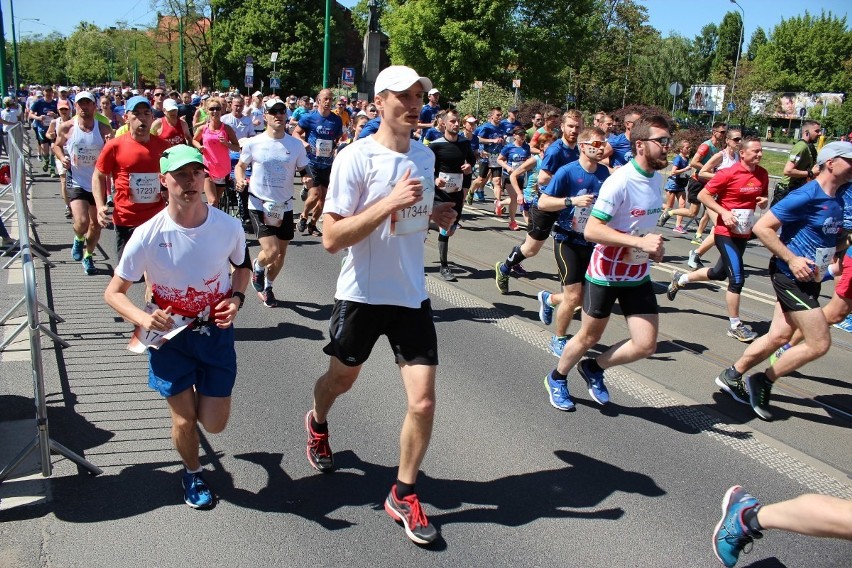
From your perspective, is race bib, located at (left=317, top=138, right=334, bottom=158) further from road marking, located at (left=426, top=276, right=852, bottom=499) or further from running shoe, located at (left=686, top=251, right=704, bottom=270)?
running shoe, located at (left=686, top=251, right=704, bottom=270)

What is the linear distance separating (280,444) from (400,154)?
6.68ft

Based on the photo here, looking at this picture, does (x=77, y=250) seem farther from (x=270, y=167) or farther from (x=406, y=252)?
(x=406, y=252)

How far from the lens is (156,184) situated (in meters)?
6.60

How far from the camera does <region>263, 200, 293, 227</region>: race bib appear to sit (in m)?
7.38

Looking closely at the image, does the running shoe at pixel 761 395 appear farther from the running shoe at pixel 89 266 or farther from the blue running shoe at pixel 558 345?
the running shoe at pixel 89 266

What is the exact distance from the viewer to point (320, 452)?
4066 mm

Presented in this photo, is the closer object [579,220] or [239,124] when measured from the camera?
[579,220]

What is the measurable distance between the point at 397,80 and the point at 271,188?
14.4 feet

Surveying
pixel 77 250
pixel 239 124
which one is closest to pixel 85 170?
pixel 77 250

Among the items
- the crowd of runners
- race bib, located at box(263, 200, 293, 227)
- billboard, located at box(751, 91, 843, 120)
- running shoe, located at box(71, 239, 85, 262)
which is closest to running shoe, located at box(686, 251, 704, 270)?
the crowd of runners

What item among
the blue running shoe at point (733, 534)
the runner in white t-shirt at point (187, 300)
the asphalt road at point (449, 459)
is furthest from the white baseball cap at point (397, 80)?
the blue running shoe at point (733, 534)

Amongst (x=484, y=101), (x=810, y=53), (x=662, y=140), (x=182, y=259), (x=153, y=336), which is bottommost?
(x=153, y=336)

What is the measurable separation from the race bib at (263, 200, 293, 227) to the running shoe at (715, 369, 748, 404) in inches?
176

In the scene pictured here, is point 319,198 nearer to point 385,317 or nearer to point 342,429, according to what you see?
point 342,429
